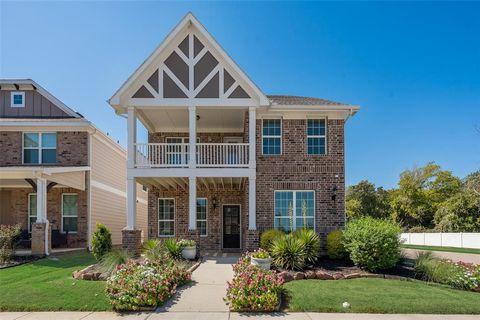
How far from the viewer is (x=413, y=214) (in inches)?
1563

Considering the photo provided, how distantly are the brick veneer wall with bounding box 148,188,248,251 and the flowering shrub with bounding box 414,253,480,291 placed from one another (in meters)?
8.57

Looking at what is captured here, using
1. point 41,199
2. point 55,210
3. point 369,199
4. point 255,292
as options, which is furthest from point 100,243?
point 369,199

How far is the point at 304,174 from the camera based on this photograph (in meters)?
15.3

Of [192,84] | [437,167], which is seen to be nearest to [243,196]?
[192,84]

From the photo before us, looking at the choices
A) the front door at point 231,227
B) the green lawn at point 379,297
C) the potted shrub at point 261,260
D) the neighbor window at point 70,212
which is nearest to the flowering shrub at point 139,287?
the potted shrub at point 261,260

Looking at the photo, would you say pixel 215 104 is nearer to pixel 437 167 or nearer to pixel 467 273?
pixel 467 273

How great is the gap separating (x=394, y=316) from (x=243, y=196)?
10619 mm

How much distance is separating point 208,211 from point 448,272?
1062 cm

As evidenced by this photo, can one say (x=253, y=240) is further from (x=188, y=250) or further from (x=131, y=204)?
(x=131, y=204)

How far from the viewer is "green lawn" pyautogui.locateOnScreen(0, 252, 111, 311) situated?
314 inches

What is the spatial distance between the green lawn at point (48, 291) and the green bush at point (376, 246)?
7.36 metres

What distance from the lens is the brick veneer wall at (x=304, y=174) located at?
49.5ft

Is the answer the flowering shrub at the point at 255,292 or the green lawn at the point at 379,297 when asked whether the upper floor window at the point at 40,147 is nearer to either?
the flowering shrub at the point at 255,292

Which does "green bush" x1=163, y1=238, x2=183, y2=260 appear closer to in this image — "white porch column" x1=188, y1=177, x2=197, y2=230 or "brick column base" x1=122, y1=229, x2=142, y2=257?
"white porch column" x1=188, y1=177, x2=197, y2=230
